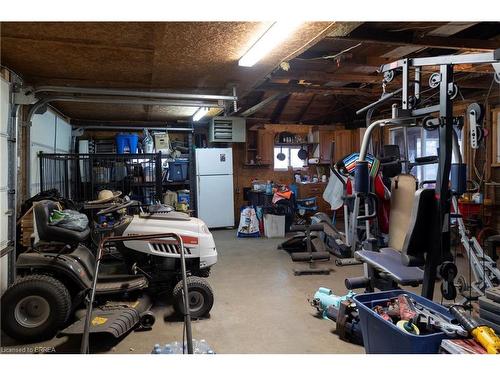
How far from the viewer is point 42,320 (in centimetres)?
274

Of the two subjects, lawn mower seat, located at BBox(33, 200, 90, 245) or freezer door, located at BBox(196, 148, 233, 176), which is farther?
freezer door, located at BBox(196, 148, 233, 176)

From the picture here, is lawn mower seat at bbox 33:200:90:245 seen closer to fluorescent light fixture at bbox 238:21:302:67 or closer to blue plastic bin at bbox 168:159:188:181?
fluorescent light fixture at bbox 238:21:302:67

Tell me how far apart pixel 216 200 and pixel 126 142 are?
2242 mm

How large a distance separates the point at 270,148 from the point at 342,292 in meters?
5.10

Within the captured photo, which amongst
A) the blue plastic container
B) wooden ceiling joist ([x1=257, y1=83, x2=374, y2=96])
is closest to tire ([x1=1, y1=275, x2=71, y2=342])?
wooden ceiling joist ([x1=257, y1=83, x2=374, y2=96])

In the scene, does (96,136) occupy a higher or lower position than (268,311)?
higher

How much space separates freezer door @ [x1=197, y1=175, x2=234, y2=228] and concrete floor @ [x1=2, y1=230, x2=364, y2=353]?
2.85 meters

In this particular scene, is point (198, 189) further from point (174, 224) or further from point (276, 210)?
point (174, 224)

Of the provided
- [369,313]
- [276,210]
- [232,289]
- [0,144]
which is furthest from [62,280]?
[276,210]

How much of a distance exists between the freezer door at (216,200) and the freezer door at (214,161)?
0.43ft

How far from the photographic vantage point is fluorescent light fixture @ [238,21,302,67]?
→ 256 centimetres

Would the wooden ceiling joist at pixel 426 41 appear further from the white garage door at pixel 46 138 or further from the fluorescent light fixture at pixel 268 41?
the white garage door at pixel 46 138

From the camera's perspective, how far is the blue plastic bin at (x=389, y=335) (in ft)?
5.70

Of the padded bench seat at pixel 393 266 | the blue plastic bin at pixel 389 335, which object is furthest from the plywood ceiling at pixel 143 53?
the blue plastic bin at pixel 389 335
